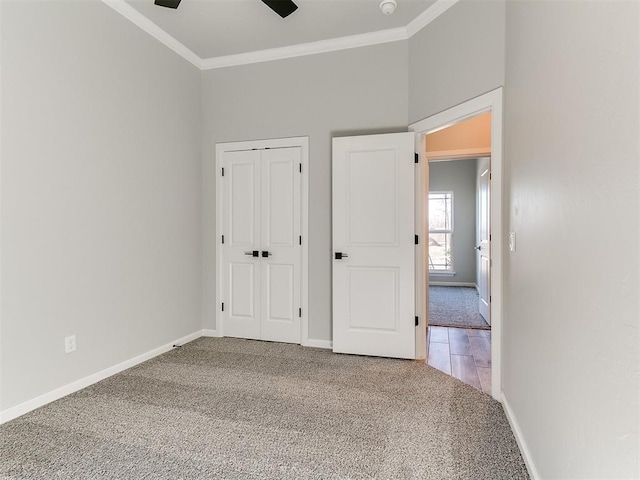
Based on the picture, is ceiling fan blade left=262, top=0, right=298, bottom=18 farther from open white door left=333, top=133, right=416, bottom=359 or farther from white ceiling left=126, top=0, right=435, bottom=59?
open white door left=333, top=133, right=416, bottom=359

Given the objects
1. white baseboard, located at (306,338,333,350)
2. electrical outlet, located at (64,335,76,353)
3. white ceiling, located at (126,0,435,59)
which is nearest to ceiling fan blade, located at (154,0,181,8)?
white ceiling, located at (126,0,435,59)

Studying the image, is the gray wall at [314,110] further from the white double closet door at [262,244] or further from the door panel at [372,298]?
the door panel at [372,298]

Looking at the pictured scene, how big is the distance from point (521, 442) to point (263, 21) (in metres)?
3.54

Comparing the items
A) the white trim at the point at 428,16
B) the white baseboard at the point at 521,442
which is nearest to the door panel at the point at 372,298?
the white baseboard at the point at 521,442

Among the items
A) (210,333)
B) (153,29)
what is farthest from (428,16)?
(210,333)

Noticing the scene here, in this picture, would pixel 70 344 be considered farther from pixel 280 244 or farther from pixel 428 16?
pixel 428 16

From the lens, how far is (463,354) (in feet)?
11.2

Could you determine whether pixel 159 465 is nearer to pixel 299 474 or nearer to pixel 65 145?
pixel 299 474

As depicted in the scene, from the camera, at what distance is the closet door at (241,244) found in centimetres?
381

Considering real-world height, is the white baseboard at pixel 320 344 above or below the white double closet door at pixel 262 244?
below

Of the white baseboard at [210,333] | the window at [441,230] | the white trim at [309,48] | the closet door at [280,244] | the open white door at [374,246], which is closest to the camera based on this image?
the open white door at [374,246]

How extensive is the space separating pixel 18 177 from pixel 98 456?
1.69 metres

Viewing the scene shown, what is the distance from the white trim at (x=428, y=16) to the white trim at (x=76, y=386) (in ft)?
12.1

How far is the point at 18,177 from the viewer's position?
220cm
